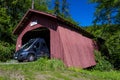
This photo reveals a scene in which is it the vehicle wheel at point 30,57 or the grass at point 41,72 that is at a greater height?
the vehicle wheel at point 30,57

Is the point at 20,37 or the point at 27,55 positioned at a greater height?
the point at 20,37

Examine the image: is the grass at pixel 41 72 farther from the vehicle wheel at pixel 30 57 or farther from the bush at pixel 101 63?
the bush at pixel 101 63

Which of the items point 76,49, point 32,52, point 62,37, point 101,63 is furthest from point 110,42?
point 32,52

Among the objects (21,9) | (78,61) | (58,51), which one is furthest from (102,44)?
(21,9)

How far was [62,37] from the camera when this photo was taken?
18484 mm

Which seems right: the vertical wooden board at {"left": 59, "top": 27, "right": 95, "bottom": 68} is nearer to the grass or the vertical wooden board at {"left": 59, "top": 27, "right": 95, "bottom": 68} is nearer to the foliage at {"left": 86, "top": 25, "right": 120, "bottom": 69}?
the grass

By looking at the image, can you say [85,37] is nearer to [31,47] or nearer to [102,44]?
[102,44]

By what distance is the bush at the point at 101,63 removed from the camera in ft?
76.6

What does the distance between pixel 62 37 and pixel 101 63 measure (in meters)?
7.26

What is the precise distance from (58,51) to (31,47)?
9.31 ft

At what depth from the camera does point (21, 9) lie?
3444cm

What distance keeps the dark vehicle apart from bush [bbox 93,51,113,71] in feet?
19.4

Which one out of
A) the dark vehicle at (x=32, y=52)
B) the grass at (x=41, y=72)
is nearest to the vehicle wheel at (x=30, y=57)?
the dark vehicle at (x=32, y=52)

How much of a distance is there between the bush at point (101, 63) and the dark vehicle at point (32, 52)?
5927mm
